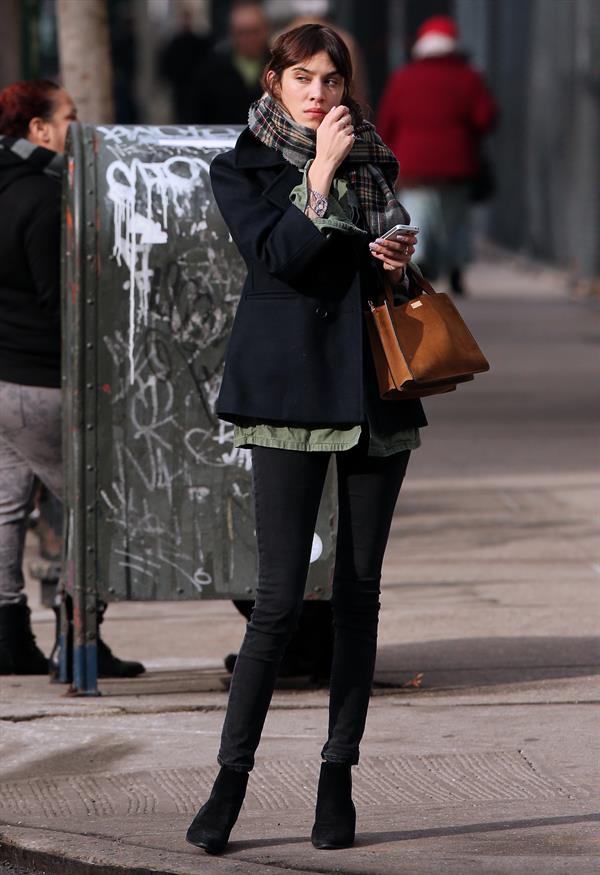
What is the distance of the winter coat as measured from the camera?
6.38 meters

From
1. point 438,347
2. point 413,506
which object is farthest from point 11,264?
point 413,506

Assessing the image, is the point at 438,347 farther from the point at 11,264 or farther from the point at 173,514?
the point at 11,264

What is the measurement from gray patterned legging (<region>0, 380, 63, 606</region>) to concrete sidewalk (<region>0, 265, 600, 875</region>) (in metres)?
0.37

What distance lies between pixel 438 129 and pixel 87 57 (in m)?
7.31

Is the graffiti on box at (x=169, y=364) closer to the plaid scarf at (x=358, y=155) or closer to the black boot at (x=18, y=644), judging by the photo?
the black boot at (x=18, y=644)

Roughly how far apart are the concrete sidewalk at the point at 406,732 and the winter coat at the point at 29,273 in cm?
100

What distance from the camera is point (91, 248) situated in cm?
605

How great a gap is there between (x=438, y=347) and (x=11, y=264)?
219 centimetres

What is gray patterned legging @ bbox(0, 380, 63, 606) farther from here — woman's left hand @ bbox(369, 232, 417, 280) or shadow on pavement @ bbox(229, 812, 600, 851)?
woman's left hand @ bbox(369, 232, 417, 280)

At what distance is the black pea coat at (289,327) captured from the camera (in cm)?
453

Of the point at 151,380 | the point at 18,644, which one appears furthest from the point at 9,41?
the point at 151,380

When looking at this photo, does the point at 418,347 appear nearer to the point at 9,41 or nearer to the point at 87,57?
the point at 87,57

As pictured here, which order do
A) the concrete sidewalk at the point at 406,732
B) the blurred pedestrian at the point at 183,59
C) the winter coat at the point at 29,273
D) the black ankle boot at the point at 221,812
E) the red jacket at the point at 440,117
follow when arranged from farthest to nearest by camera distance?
1. the blurred pedestrian at the point at 183,59
2. the red jacket at the point at 440,117
3. the winter coat at the point at 29,273
4. the concrete sidewalk at the point at 406,732
5. the black ankle boot at the point at 221,812

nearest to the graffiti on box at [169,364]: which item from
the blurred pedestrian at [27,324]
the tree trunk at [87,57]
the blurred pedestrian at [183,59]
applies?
the blurred pedestrian at [27,324]
